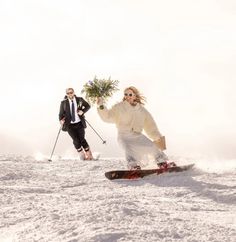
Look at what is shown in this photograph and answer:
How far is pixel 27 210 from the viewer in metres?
5.40

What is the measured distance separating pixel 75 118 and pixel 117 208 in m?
9.24

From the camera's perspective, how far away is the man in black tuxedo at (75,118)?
45.6ft

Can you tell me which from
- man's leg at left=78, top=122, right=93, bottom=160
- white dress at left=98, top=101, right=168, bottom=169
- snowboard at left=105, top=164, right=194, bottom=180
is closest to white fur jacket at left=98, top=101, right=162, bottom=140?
white dress at left=98, top=101, right=168, bottom=169

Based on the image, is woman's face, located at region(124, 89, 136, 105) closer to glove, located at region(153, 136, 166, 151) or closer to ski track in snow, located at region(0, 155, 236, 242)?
glove, located at region(153, 136, 166, 151)

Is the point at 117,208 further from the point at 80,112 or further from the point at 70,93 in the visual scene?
the point at 70,93

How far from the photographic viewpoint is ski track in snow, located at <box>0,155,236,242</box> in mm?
4055

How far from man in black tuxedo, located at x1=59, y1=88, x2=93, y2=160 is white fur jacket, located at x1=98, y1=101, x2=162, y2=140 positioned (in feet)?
13.4

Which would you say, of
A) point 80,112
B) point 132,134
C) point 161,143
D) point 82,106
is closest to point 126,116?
point 132,134

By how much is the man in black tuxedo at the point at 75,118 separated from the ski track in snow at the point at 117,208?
468 cm

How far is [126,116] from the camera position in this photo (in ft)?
31.6

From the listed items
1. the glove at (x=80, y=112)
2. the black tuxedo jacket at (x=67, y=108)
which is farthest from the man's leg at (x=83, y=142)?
the glove at (x=80, y=112)

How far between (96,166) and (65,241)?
666cm

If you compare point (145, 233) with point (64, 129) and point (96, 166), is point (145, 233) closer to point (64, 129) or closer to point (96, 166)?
point (96, 166)

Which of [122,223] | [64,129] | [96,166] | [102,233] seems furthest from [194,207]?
[64,129]
